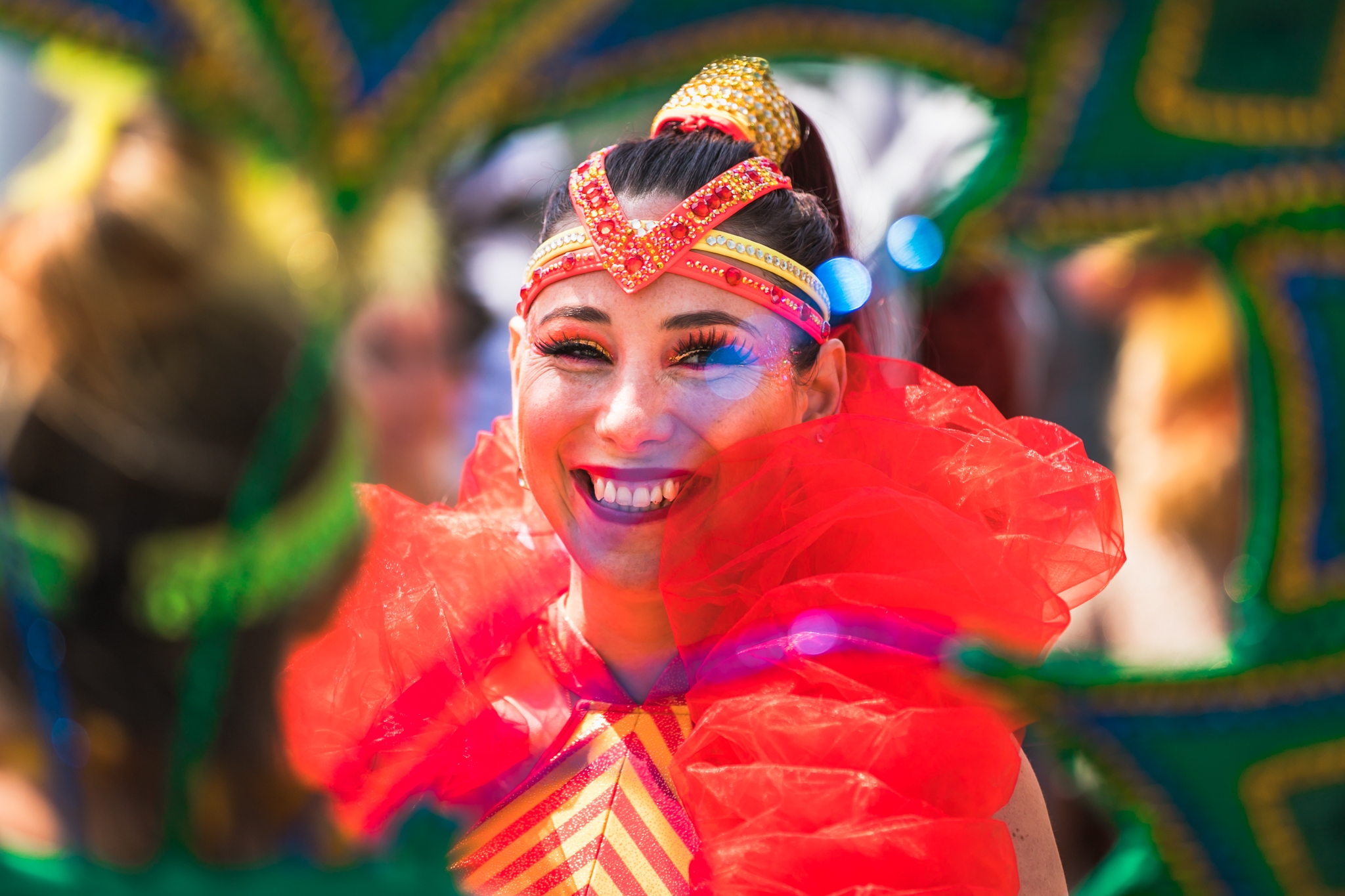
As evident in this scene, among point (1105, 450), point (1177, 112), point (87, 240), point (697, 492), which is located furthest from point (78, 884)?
point (1105, 450)

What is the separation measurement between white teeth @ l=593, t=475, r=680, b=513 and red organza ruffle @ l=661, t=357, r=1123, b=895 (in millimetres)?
26

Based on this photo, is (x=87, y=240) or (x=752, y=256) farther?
(x=87, y=240)

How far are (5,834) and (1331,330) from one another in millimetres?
2848

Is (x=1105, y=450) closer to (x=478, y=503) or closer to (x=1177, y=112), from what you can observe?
(x=1177, y=112)

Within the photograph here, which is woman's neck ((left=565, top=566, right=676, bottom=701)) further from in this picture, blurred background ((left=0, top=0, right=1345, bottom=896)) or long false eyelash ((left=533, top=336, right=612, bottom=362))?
blurred background ((left=0, top=0, right=1345, bottom=896))

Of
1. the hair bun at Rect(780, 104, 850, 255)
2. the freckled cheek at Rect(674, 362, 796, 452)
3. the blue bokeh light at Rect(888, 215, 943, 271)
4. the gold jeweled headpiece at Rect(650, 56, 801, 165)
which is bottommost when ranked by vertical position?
the freckled cheek at Rect(674, 362, 796, 452)

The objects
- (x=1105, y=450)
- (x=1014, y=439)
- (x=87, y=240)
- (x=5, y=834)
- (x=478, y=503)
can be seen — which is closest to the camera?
(x=1014, y=439)

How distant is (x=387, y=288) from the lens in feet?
8.75

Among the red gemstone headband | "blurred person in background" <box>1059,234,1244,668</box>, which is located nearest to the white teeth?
the red gemstone headband

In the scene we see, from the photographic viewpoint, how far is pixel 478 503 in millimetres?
1823

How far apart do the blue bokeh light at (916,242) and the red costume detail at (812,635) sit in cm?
92

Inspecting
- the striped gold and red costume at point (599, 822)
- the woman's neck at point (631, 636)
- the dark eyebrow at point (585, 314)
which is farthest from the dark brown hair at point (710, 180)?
the striped gold and red costume at point (599, 822)

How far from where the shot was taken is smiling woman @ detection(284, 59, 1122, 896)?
123 cm

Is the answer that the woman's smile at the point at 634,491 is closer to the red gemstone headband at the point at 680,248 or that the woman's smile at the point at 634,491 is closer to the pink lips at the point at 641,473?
the pink lips at the point at 641,473
